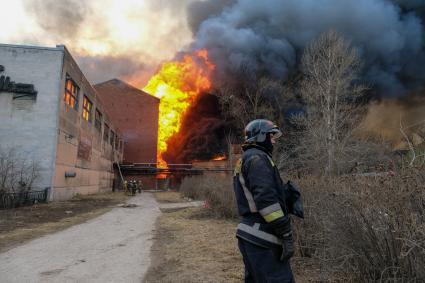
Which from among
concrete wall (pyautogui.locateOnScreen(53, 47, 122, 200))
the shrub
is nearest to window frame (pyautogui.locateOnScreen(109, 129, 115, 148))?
concrete wall (pyautogui.locateOnScreen(53, 47, 122, 200))

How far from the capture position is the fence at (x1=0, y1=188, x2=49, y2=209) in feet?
46.0

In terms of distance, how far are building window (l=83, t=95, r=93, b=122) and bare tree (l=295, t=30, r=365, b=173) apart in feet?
49.4

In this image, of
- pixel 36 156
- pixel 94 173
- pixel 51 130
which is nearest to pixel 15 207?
pixel 36 156

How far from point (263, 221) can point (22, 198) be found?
15.1 meters

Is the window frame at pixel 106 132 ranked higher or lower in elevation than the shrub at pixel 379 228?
higher

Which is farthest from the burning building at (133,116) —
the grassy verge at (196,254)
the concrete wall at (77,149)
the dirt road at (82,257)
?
the dirt road at (82,257)

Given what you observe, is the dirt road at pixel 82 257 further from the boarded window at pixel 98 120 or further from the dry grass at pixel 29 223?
the boarded window at pixel 98 120

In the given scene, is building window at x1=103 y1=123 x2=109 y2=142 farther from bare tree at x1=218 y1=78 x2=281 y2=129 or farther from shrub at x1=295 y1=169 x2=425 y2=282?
shrub at x1=295 y1=169 x2=425 y2=282


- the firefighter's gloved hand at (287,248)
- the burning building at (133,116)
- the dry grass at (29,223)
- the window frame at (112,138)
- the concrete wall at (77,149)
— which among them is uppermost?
the burning building at (133,116)

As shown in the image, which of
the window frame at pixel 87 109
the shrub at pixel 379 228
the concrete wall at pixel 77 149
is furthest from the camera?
the window frame at pixel 87 109

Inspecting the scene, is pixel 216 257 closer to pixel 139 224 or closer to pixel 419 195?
pixel 419 195

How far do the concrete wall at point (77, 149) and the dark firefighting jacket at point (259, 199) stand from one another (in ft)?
55.9

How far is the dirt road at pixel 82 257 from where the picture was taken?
5.07 metres

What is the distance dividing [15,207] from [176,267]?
11666 mm
